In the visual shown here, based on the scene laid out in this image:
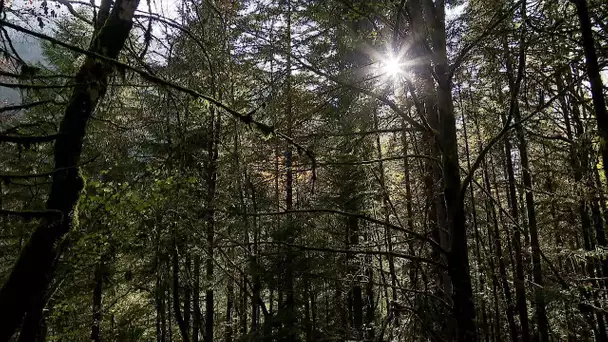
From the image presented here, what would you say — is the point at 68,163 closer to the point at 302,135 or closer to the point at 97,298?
the point at 302,135

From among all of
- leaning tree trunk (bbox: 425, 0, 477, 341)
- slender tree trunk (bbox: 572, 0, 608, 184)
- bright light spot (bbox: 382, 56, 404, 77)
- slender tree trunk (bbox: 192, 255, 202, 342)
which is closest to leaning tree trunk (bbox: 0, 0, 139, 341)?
bright light spot (bbox: 382, 56, 404, 77)

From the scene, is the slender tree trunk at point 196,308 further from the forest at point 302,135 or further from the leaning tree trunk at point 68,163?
the leaning tree trunk at point 68,163

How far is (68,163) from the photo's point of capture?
3.73 m

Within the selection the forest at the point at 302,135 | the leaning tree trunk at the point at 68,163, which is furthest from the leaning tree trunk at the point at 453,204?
the leaning tree trunk at the point at 68,163

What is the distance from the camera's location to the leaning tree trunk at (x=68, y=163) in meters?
3.23

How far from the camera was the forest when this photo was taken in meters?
2.87

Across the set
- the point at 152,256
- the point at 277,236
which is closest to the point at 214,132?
the point at 277,236

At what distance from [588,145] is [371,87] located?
2.21 meters

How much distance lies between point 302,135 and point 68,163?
9.54ft

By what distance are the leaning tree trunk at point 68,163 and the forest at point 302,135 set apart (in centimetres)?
2

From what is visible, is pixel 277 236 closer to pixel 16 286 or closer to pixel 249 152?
pixel 249 152

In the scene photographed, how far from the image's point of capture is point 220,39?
17.6 ft

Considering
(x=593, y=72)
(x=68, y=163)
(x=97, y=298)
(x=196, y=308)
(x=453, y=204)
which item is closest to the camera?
(x=453, y=204)

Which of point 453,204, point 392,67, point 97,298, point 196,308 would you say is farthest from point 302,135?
point 97,298
